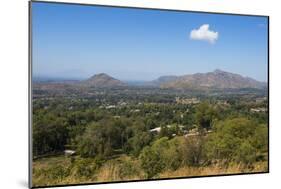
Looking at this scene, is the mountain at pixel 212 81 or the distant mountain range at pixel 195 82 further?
the mountain at pixel 212 81

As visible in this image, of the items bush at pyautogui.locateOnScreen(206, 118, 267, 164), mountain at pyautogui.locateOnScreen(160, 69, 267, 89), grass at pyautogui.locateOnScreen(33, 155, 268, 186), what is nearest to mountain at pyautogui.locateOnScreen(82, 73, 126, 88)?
mountain at pyautogui.locateOnScreen(160, 69, 267, 89)

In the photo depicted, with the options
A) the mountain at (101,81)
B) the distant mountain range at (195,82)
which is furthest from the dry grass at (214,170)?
the mountain at (101,81)

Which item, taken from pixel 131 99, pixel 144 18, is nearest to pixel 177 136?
pixel 131 99

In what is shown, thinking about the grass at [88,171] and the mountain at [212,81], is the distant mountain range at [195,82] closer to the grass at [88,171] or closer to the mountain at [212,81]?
the mountain at [212,81]

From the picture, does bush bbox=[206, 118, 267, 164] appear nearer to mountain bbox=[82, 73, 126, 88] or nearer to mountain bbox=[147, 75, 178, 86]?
mountain bbox=[147, 75, 178, 86]

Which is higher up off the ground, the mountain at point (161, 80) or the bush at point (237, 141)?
the mountain at point (161, 80)

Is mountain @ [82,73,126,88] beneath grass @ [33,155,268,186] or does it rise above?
above
